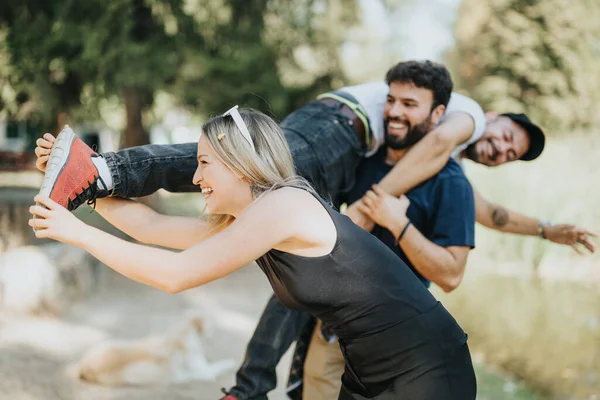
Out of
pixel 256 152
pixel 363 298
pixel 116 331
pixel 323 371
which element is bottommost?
pixel 116 331

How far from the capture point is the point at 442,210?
302 cm

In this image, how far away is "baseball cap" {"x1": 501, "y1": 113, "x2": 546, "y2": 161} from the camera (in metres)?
3.45

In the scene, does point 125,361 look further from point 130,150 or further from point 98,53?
point 98,53

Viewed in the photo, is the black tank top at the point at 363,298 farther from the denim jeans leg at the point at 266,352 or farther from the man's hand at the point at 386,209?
the denim jeans leg at the point at 266,352

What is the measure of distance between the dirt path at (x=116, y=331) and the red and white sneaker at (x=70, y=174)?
9.49 ft

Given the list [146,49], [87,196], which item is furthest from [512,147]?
[146,49]

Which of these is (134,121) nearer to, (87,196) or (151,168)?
(151,168)

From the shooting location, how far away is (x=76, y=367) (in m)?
5.21

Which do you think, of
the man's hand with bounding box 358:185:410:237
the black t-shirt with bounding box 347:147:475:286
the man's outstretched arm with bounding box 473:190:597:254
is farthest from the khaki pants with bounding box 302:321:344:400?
the man's outstretched arm with bounding box 473:190:597:254

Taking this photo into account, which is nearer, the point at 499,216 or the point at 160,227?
the point at 160,227

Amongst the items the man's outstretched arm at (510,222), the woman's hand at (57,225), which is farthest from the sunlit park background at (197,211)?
the woman's hand at (57,225)

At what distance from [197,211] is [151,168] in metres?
12.7

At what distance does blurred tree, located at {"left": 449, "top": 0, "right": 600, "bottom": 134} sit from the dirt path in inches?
723

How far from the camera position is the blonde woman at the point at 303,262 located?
1.85 metres
